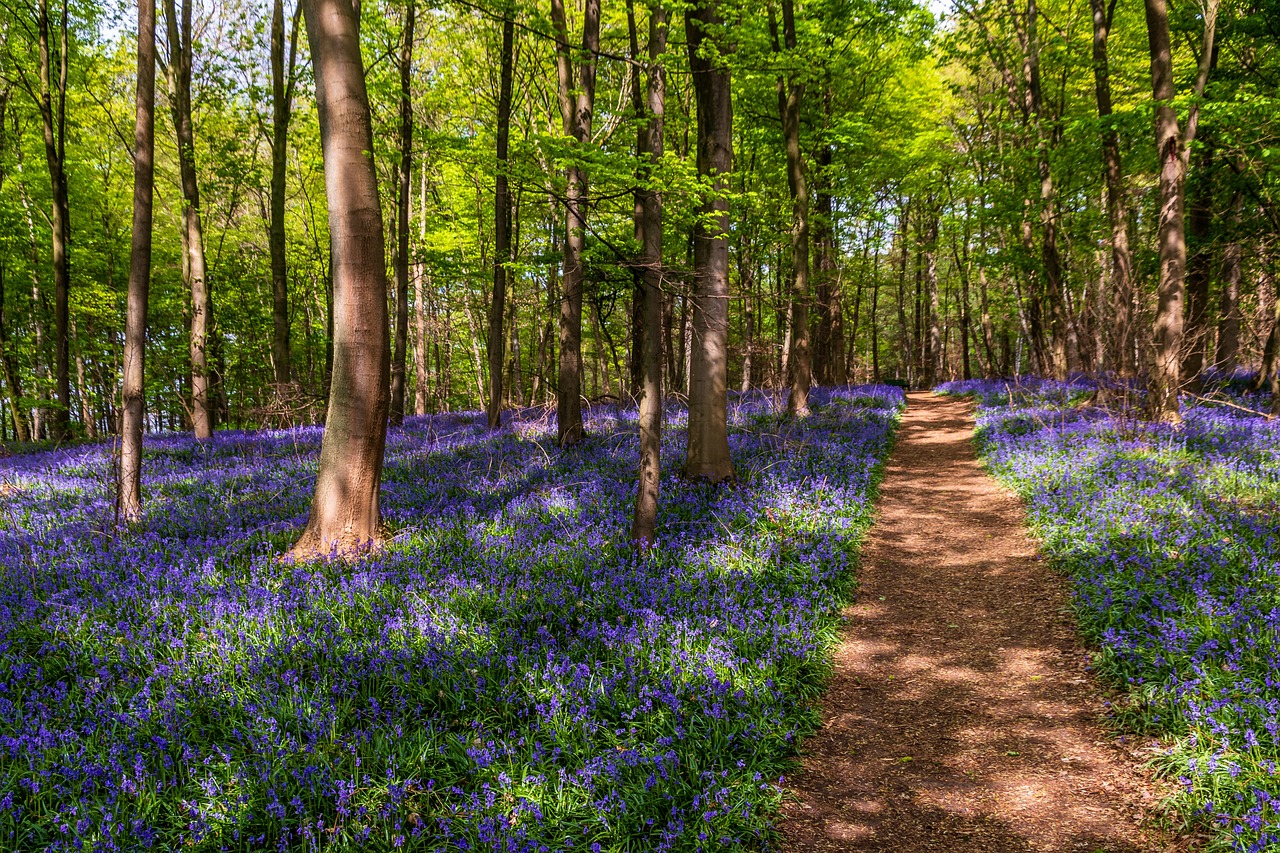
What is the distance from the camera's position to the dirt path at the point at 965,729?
3.51 m

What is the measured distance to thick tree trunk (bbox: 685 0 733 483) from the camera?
736 centimetres

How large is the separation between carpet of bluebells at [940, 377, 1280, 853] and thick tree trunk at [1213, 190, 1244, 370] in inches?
177

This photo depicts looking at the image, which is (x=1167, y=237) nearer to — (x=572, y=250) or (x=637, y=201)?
(x=637, y=201)

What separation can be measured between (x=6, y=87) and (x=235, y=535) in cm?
2053

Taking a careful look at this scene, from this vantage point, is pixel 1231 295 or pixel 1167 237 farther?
pixel 1231 295

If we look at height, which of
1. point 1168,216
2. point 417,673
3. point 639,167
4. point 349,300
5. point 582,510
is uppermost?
point 1168,216

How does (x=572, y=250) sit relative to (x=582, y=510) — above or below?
above

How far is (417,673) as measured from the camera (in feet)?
13.6

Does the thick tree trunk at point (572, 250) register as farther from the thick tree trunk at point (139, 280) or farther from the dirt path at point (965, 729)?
the dirt path at point (965, 729)

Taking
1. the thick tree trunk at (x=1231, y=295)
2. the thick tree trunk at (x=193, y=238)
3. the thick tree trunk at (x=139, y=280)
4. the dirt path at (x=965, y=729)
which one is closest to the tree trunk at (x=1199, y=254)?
the thick tree trunk at (x=1231, y=295)

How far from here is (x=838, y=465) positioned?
33.3 feet

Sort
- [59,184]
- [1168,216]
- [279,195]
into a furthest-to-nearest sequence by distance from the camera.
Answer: [279,195] → [59,184] → [1168,216]

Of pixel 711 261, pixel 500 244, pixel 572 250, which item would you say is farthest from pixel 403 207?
pixel 711 261

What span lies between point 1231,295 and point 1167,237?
12.5m
